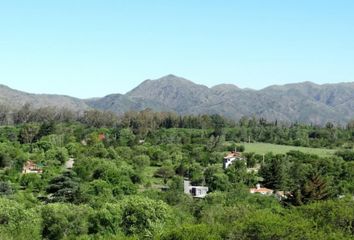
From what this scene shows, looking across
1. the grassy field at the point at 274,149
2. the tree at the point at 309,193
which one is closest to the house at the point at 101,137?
the grassy field at the point at 274,149

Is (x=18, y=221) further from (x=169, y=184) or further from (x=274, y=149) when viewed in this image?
(x=274, y=149)

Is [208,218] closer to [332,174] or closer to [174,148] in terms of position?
[332,174]

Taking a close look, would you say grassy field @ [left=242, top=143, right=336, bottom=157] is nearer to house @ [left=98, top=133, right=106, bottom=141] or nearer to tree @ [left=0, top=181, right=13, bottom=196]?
house @ [left=98, top=133, right=106, bottom=141]

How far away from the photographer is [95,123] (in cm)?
13675

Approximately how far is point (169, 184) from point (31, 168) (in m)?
18.7

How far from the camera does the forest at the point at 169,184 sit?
2952cm

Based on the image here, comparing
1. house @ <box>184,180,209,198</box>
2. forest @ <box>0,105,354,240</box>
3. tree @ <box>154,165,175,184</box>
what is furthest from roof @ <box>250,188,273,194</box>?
tree @ <box>154,165,175,184</box>

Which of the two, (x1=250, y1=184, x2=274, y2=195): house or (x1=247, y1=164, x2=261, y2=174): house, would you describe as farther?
(x1=247, y1=164, x2=261, y2=174): house

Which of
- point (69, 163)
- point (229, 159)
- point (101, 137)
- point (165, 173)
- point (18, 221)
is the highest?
point (101, 137)

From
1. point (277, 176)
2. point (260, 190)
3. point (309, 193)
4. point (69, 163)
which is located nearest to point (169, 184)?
point (260, 190)

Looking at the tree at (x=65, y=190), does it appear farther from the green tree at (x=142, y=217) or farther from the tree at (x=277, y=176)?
the tree at (x=277, y=176)

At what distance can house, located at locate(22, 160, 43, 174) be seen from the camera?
67.4 meters

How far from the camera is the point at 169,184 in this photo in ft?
202

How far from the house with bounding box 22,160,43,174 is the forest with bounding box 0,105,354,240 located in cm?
15
